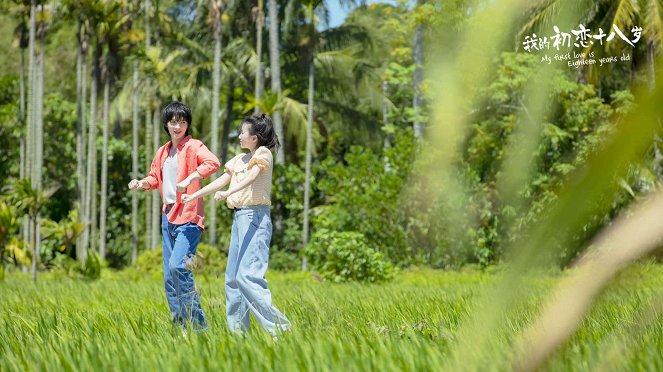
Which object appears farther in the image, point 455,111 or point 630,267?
point 630,267

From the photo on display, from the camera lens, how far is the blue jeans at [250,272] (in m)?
4.57

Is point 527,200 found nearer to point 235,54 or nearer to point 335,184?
point 335,184

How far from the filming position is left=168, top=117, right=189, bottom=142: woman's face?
5441 millimetres

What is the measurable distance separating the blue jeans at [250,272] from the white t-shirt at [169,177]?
2.12 feet

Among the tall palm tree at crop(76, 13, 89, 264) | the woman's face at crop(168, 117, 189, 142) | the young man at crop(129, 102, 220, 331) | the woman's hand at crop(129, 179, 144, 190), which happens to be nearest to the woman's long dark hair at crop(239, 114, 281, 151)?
the young man at crop(129, 102, 220, 331)

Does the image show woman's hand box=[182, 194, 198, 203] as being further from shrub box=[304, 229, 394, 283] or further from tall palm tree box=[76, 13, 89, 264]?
tall palm tree box=[76, 13, 89, 264]

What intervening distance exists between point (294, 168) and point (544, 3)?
23.2 m

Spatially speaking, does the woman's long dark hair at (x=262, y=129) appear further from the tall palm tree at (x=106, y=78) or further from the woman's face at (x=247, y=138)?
the tall palm tree at (x=106, y=78)

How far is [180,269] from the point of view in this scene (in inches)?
200

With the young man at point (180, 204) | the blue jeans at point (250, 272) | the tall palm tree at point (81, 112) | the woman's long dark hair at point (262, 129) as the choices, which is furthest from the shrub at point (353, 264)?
the blue jeans at point (250, 272)

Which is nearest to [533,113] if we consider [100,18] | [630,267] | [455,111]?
[455,111]

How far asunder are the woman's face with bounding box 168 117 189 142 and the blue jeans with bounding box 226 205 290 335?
85 cm

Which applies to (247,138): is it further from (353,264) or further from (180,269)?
(353,264)

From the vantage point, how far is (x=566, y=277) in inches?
31.9
